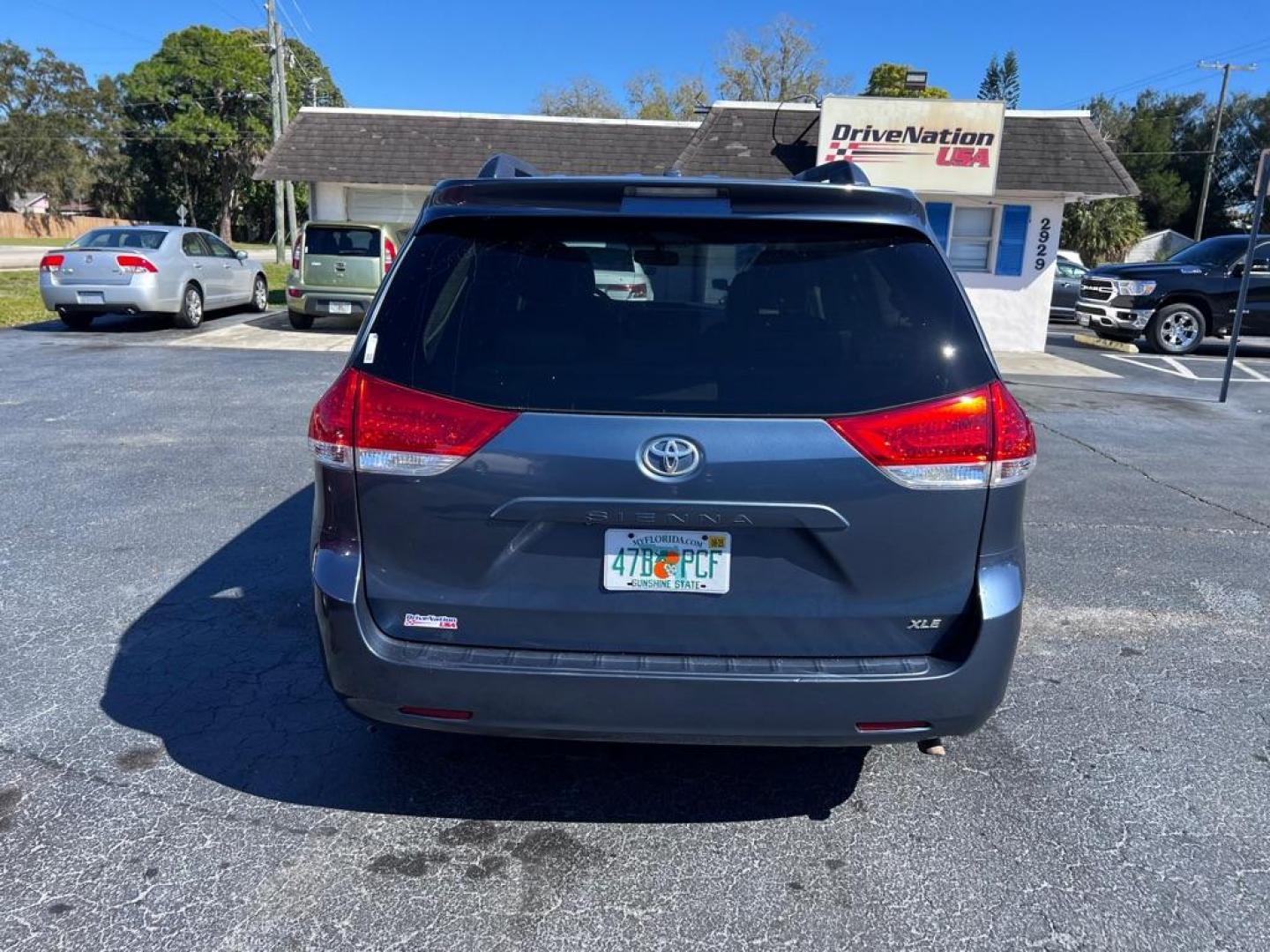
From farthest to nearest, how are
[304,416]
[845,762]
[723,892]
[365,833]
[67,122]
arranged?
[67,122] → [304,416] → [845,762] → [365,833] → [723,892]

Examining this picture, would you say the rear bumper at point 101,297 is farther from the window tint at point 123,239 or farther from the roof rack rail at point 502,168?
the roof rack rail at point 502,168

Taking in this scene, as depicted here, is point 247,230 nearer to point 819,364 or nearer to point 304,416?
point 304,416

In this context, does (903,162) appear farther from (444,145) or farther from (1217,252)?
Result: (444,145)

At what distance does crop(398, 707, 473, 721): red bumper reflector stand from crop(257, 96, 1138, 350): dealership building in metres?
Answer: 15.1

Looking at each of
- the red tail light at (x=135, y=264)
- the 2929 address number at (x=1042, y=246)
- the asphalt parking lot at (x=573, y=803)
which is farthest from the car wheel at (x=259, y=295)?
the 2929 address number at (x=1042, y=246)

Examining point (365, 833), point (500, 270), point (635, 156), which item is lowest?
point (365, 833)

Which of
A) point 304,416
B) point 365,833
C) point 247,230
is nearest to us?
point 365,833

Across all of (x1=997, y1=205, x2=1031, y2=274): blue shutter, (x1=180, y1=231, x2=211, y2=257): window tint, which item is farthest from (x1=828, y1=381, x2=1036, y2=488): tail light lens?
(x1=997, y1=205, x2=1031, y2=274): blue shutter

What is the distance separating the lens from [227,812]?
2926 mm

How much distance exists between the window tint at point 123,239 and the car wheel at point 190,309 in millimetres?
826

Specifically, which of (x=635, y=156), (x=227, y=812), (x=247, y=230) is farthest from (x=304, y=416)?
(x=247, y=230)

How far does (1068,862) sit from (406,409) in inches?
89.2

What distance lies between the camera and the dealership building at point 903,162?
1634 centimetres

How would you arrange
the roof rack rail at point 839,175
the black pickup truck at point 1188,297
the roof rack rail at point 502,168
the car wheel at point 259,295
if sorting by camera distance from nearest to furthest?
the roof rack rail at point 839,175 → the roof rack rail at point 502,168 → the black pickup truck at point 1188,297 → the car wheel at point 259,295
